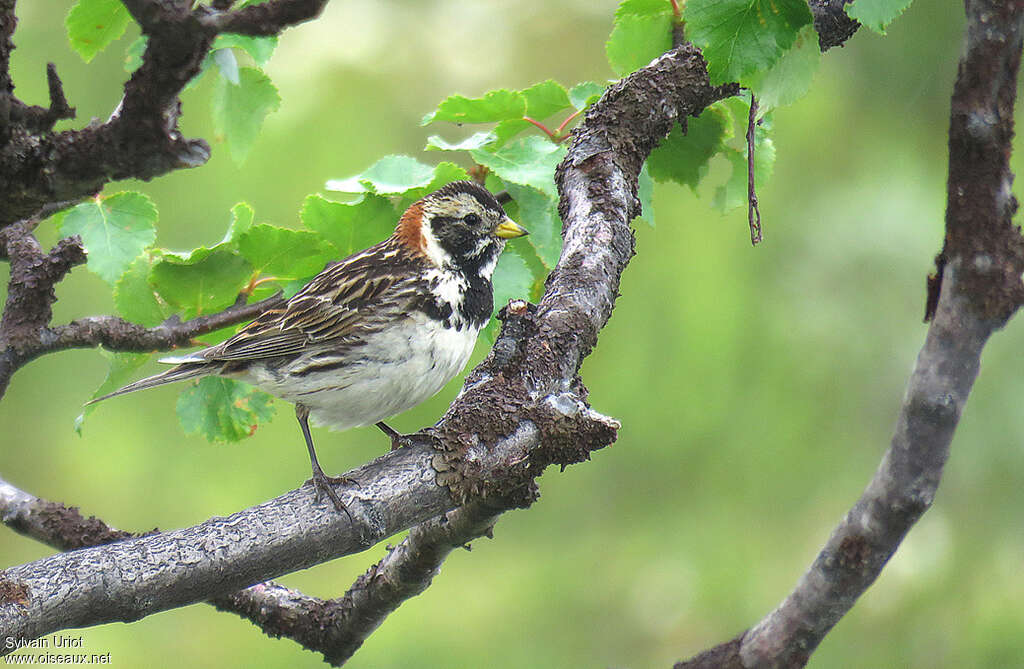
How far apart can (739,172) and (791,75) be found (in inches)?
A: 44.0

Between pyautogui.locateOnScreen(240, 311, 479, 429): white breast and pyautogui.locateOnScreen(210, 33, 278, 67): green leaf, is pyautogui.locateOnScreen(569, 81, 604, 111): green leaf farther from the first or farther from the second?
pyautogui.locateOnScreen(210, 33, 278, 67): green leaf

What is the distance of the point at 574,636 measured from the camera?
507 centimetres

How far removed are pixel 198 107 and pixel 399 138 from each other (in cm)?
113

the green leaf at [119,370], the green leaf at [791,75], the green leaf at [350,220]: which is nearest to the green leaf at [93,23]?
the green leaf at [350,220]

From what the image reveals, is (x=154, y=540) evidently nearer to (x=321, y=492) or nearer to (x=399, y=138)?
(x=321, y=492)

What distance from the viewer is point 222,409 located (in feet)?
9.93

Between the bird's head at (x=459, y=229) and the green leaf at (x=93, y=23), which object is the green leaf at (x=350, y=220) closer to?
the bird's head at (x=459, y=229)

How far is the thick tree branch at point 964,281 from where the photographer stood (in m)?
1.32

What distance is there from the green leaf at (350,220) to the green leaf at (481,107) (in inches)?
10.5

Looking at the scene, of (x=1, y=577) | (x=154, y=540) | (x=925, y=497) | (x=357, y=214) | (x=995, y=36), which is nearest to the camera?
(x=995, y=36)

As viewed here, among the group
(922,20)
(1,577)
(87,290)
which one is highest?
(922,20)

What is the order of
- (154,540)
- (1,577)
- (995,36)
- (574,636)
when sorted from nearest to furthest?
(995,36) < (1,577) < (154,540) < (574,636)

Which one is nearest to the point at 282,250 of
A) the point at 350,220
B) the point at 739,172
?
the point at 350,220

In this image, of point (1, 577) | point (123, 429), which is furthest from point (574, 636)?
point (1, 577)
